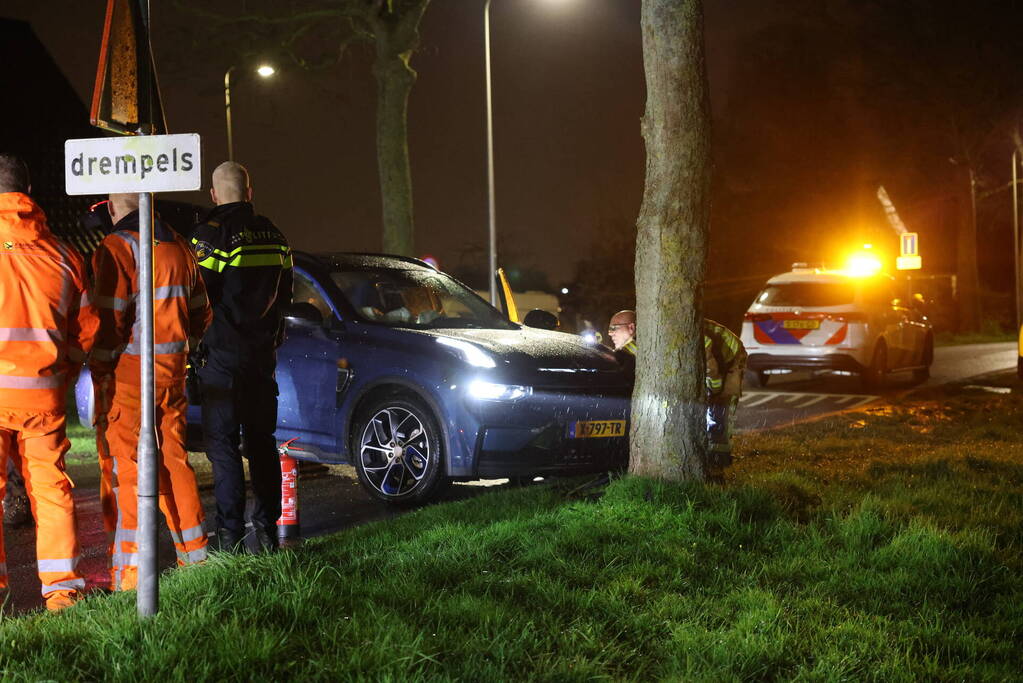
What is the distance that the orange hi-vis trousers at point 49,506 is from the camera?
500 centimetres

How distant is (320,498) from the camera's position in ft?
27.5

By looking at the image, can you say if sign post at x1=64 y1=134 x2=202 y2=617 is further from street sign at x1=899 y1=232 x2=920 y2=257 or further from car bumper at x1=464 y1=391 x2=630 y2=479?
street sign at x1=899 y1=232 x2=920 y2=257

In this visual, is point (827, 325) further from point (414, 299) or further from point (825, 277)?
point (414, 299)

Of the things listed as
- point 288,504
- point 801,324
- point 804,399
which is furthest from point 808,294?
point 288,504

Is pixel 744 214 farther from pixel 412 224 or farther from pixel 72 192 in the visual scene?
pixel 72 192

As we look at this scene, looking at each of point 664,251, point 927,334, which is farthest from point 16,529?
point 927,334

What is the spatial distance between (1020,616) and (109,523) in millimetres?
4074

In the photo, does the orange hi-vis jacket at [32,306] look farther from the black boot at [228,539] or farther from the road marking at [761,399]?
the road marking at [761,399]

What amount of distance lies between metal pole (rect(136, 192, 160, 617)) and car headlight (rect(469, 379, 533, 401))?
326 cm

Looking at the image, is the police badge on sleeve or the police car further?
the police car

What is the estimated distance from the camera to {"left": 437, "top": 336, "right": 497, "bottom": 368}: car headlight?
7574mm

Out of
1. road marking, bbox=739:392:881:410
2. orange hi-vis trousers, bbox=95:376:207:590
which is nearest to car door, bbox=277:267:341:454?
orange hi-vis trousers, bbox=95:376:207:590

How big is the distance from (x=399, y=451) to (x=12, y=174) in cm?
337

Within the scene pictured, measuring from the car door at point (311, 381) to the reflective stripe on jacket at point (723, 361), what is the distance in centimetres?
268
